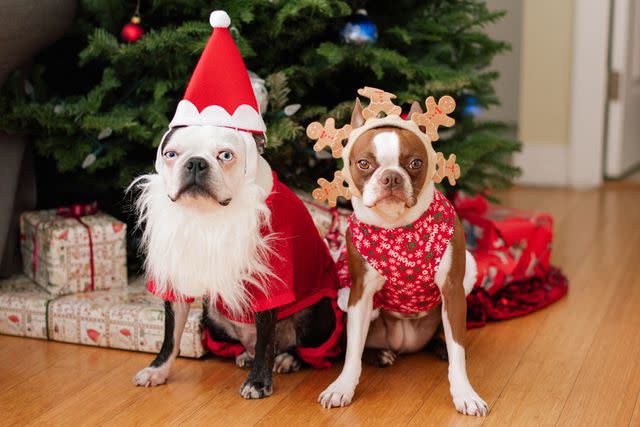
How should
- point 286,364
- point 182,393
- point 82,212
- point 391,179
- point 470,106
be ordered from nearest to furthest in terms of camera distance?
point 391,179, point 182,393, point 286,364, point 82,212, point 470,106

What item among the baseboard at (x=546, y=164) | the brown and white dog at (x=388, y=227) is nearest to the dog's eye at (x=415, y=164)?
the brown and white dog at (x=388, y=227)

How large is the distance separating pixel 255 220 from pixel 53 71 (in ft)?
3.38

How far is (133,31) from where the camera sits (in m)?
2.12

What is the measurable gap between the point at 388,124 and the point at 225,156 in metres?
0.32

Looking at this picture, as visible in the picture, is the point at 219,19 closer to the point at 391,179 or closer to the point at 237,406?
the point at 391,179

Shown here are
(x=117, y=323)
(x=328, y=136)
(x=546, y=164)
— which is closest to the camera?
(x=328, y=136)

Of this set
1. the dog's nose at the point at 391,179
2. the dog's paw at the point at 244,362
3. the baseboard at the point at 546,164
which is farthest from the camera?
the baseboard at the point at 546,164

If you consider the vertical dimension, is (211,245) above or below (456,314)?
above

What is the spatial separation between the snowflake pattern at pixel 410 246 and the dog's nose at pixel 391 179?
0.14m

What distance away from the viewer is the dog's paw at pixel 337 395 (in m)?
1.68

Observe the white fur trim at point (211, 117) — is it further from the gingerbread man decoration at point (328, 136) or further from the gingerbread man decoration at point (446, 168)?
the gingerbread man decoration at point (446, 168)

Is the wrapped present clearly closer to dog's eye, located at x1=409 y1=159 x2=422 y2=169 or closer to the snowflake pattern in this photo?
the snowflake pattern

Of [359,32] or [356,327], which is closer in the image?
[356,327]

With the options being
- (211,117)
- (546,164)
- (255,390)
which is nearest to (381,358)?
(255,390)
